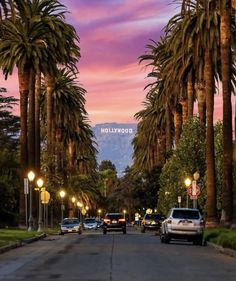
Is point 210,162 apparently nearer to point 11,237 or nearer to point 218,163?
point 218,163

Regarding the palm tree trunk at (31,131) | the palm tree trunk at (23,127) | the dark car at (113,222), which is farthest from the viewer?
the dark car at (113,222)

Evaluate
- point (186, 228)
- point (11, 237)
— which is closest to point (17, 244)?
point (11, 237)

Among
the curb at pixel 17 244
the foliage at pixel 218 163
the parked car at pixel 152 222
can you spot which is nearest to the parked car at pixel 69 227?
the parked car at pixel 152 222

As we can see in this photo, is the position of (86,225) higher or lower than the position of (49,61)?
lower

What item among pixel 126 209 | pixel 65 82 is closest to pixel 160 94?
pixel 65 82

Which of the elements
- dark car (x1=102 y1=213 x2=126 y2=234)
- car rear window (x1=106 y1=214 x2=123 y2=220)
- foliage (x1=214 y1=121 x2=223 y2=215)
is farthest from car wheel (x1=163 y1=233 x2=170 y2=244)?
car rear window (x1=106 y1=214 x2=123 y2=220)

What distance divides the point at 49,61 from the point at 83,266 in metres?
38.3

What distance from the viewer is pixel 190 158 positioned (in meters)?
59.9

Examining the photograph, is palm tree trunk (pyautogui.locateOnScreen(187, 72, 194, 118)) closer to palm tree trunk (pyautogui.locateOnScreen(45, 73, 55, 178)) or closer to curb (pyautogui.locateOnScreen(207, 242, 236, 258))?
palm tree trunk (pyautogui.locateOnScreen(45, 73, 55, 178))

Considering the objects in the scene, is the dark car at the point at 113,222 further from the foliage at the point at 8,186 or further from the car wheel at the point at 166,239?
the car wheel at the point at 166,239

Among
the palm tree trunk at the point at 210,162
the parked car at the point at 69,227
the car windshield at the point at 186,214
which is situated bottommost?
the parked car at the point at 69,227

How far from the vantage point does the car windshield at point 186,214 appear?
1380 inches

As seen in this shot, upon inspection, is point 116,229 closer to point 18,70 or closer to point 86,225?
point 18,70

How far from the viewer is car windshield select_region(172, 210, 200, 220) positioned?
35.1m
